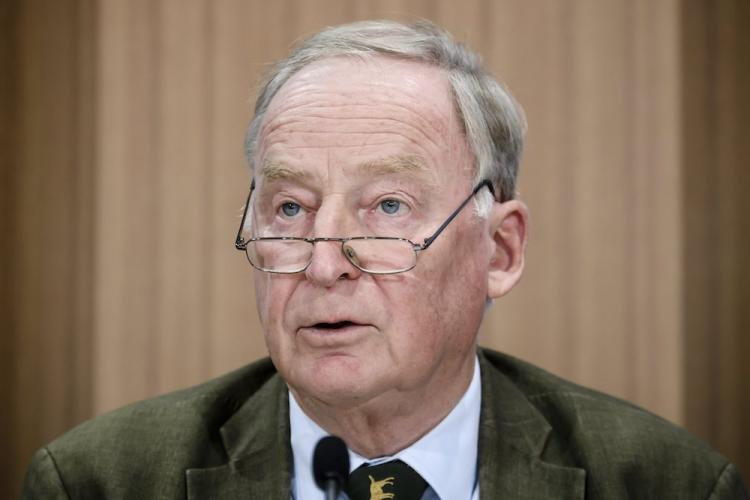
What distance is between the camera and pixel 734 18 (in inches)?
101

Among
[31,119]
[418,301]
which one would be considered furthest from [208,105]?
[418,301]

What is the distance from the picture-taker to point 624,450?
190 cm

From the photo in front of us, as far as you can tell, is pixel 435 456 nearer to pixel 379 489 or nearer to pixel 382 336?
→ pixel 379 489

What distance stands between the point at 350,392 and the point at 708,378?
1.41m

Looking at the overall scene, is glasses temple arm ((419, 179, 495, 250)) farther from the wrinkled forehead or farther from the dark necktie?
the dark necktie

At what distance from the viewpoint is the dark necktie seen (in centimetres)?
172

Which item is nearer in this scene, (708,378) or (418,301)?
(418,301)

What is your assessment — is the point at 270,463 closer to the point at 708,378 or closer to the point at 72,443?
the point at 72,443

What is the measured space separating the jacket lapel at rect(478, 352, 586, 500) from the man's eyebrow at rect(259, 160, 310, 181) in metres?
0.68

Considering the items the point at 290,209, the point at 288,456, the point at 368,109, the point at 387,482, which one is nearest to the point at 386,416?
the point at 387,482

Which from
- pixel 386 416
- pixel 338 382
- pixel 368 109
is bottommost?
pixel 386 416

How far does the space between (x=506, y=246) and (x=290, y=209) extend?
0.51 m

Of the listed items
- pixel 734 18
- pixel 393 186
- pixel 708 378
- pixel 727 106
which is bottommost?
pixel 708 378

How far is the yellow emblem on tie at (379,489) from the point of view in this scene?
1.71 metres
